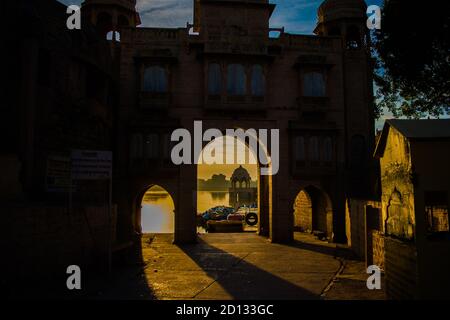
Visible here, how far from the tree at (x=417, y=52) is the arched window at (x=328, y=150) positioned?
16.6 feet

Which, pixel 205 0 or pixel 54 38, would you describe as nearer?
pixel 54 38

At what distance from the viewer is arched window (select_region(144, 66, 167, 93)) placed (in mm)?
21875

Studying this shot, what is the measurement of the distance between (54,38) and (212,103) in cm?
1000

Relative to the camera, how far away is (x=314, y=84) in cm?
2300

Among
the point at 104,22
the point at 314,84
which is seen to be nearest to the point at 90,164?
the point at 314,84

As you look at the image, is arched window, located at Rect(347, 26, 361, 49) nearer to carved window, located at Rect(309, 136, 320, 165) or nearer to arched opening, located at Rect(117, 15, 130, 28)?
carved window, located at Rect(309, 136, 320, 165)

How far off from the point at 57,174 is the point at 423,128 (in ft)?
41.4

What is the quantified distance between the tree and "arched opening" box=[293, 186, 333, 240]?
26.0ft

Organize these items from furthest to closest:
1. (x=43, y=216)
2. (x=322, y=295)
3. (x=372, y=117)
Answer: (x=372, y=117) → (x=43, y=216) → (x=322, y=295)

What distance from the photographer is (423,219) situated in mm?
6797

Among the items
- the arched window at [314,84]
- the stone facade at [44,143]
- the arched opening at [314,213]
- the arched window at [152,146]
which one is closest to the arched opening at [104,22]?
the stone facade at [44,143]

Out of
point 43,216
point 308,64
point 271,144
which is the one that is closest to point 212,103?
point 271,144

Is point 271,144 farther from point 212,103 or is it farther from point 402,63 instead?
point 402,63

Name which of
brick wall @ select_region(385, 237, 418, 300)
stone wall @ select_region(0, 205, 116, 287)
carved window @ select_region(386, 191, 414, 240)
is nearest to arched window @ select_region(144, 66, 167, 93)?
stone wall @ select_region(0, 205, 116, 287)
